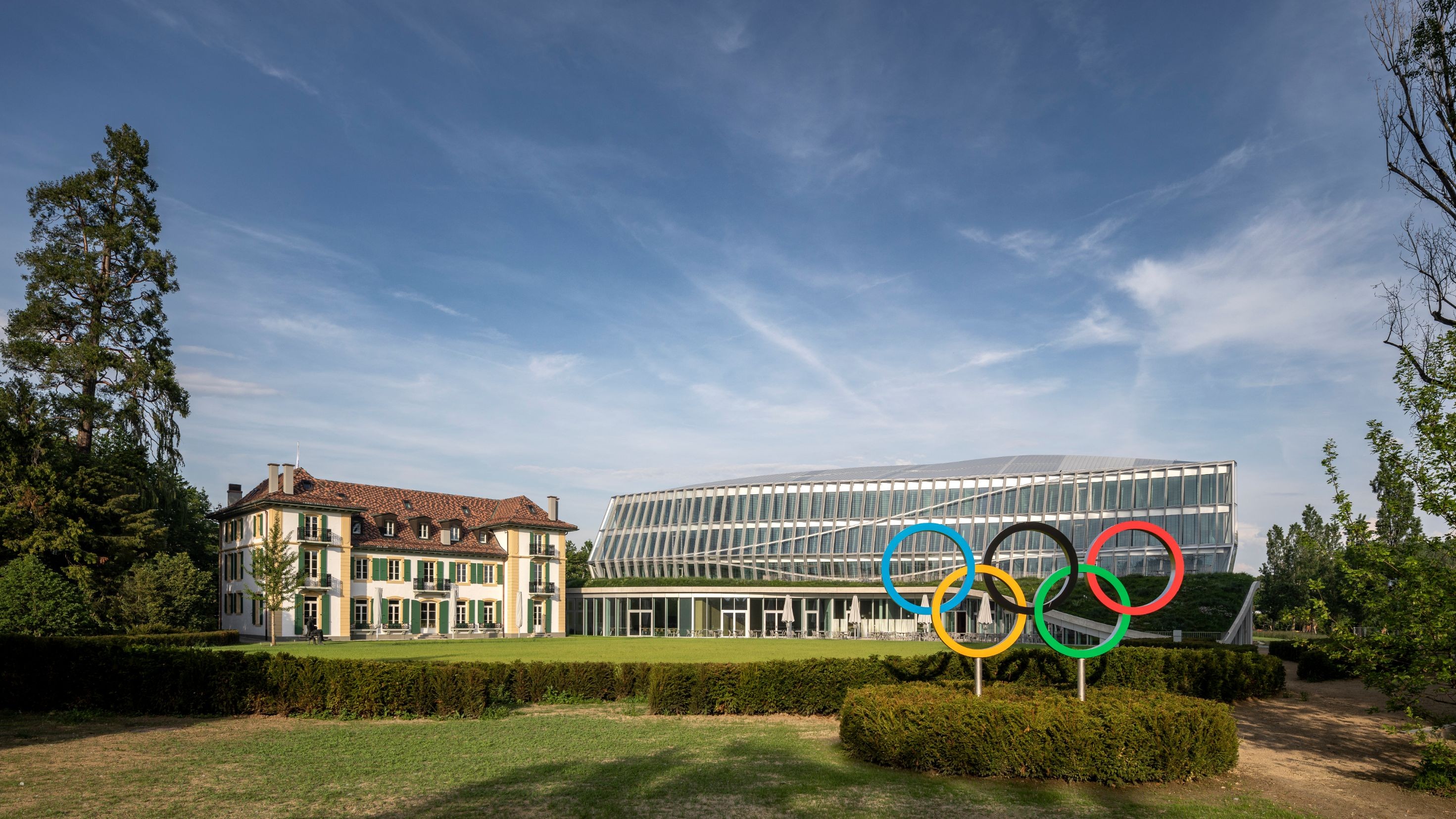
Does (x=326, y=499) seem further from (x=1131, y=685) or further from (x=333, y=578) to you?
(x=1131, y=685)

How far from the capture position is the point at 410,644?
50.5 metres

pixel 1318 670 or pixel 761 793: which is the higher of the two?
pixel 761 793

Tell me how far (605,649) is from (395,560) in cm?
2708

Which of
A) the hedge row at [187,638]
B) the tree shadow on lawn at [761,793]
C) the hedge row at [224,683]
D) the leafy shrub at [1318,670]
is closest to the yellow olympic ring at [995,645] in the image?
the tree shadow on lawn at [761,793]

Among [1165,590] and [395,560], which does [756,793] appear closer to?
[1165,590]

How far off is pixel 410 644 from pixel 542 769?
40.8 metres

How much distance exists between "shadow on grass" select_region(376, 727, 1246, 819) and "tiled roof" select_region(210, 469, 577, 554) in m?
52.1

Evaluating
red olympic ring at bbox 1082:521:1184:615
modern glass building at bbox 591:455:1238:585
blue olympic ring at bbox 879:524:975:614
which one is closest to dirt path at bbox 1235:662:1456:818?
red olympic ring at bbox 1082:521:1184:615

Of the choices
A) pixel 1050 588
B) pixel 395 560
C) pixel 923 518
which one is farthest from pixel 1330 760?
pixel 923 518

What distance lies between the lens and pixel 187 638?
37812mm

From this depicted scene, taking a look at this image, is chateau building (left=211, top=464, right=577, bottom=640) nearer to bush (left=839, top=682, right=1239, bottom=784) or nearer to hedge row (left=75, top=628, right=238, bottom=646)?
hedge row (left=75, top=628, right=238, bottom=646)

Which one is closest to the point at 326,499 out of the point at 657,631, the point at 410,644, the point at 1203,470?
the point at 410,644

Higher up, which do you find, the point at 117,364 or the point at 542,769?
the point at 117,364

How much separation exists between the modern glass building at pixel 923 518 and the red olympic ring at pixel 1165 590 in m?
55.2
